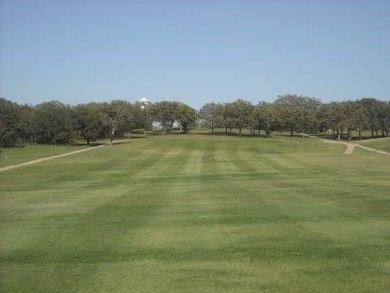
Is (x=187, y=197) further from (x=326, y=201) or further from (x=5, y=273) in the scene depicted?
(x=5, y=273)

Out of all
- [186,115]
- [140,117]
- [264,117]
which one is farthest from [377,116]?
[140,117]

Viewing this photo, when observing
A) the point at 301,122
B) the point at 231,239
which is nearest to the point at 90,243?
the point at 231,239

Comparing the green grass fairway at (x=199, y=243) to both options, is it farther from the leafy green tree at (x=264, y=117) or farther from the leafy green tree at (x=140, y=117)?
the leafy green tree at (x=264, y=117)

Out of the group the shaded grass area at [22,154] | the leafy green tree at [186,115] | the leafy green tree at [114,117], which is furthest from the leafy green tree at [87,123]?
the leafy green tree at [186,115]

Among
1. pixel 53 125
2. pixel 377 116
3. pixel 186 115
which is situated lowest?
pixel 53 125

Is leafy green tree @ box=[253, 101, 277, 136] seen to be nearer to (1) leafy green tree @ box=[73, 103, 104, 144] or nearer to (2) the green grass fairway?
(1) leafy green tree @ box=[73, 103, 104, 144]

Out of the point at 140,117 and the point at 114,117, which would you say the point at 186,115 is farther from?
the point at 114,117

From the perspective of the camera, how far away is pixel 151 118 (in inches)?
5802

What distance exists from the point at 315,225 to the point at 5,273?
8.03 m

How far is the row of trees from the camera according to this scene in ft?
302

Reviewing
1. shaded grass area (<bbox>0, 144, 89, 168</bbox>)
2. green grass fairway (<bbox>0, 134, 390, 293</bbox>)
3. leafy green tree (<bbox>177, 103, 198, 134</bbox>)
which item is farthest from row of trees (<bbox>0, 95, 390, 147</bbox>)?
green grass fairway (<bbox>0, 134, 390, 293</bbox>)

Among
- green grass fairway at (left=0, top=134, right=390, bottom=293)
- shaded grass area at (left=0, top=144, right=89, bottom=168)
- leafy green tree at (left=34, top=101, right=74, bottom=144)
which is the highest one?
leafy green tree at (left=34, top=101, right=74, bottom=144)

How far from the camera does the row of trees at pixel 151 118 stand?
302ft

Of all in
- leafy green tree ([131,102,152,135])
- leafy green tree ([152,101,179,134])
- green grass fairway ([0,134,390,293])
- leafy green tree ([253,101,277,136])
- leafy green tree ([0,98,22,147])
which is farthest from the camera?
leafy green tree ([152,101,179,134])
